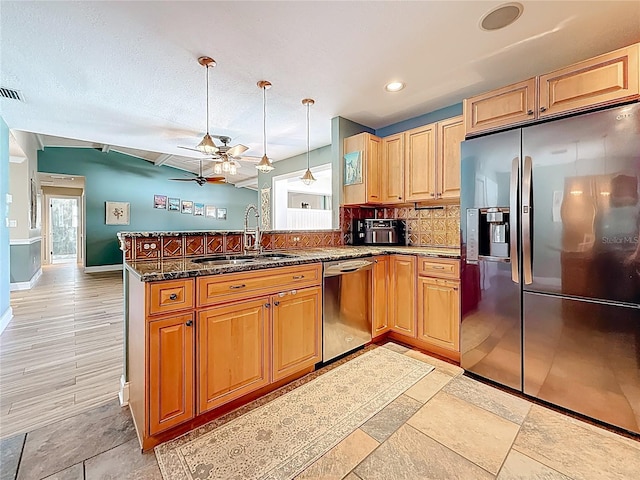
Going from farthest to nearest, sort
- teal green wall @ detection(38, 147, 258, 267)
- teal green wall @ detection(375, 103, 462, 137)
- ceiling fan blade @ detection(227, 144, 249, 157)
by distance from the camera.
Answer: teal green wall @ detection(38, 147, 258, 267) → ceiling fan blade @ detection(227, 144, 249, 157) → teal green wall @ detection(375, 103, 462, 137)

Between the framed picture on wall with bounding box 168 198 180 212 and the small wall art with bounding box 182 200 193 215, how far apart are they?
16 cm

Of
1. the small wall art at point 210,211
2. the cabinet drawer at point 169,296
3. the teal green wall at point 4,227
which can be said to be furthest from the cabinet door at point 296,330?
the small wall art at point 210,211

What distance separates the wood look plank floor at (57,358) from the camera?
1.84 meters

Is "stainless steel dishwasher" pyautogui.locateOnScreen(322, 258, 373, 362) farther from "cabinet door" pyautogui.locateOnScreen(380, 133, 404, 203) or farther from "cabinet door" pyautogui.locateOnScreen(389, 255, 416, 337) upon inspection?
"cabinet door" pyautogui.locateOnScreen(380, 133, 404, 203)

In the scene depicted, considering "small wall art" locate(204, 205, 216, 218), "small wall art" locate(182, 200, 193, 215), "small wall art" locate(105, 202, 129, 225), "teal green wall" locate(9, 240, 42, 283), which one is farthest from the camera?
"small wall art" locate(204, 205, 216, 218)

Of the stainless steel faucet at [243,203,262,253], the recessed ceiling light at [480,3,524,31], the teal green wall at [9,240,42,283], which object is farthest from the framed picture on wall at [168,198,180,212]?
the recessed ceiling light at [480,3,524,31]

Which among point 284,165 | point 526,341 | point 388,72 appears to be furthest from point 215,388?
point 284,165

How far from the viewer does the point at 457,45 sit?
6.70ft

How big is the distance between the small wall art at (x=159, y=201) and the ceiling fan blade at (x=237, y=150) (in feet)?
18.0

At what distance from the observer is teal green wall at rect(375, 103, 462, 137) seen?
3022 millimetres

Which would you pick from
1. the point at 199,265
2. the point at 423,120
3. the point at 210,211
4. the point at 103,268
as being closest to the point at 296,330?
the point at 199,265

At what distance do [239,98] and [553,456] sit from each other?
3681 mm

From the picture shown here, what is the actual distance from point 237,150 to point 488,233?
11.6 feet

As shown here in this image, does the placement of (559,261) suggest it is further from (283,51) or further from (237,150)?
(237,150)
